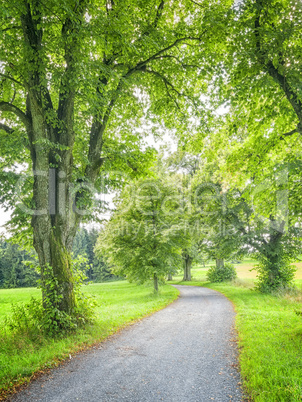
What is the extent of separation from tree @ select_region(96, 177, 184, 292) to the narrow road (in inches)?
323

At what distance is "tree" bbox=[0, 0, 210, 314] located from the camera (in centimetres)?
598

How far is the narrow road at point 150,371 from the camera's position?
396 centimetres

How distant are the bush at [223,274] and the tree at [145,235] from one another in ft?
36.4

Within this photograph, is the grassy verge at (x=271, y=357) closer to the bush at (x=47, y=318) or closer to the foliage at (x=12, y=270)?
the bush at (x=47, y=318)

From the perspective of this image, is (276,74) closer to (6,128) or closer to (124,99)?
(124,99)

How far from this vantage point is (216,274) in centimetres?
2672

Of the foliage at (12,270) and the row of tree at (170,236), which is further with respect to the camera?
the foliage at (12,270)

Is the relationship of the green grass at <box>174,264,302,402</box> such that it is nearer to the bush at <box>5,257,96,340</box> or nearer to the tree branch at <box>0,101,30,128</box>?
the bush at <box>5,257,96,340</box>

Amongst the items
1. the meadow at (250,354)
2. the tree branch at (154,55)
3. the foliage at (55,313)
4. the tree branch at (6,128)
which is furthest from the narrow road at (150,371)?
the tree branch at (154,55)

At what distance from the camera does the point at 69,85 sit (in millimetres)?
6160

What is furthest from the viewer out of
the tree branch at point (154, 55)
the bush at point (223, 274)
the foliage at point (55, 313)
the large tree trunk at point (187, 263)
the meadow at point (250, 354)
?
the large tree trunk at point (187, 263)

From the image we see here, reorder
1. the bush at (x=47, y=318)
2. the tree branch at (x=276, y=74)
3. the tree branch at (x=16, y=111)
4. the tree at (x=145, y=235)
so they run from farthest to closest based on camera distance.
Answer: the tree at (x=145, y=235) < the tree branch at (x=16, y=111) < the bush at (x=47, y=318) < the tree branch at (x=276, y=74)

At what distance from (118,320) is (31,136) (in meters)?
7.01

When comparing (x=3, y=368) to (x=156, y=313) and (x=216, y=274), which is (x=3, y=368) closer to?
(x=156, y=313)
